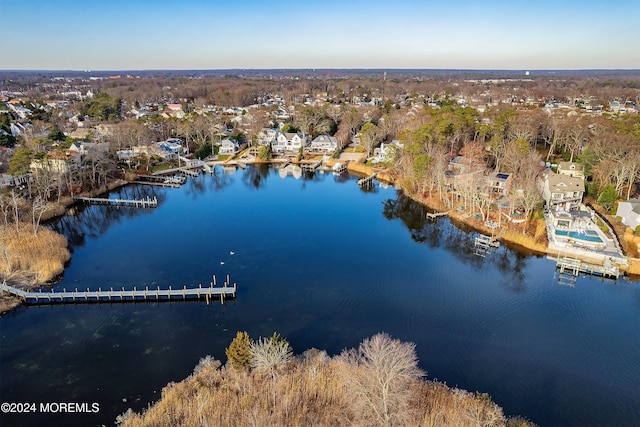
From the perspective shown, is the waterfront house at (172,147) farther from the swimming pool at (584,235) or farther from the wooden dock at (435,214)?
the swimming pool at (584,235)

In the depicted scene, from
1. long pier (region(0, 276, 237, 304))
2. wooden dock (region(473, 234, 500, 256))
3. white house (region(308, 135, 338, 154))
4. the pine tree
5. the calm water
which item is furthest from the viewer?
white house (region(308, 135, 338, 154))

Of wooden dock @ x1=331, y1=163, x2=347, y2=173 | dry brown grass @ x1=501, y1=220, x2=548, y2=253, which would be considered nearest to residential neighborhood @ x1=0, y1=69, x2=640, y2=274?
dry brown grass @ x1=501, y1=220, x2=548, y2=253

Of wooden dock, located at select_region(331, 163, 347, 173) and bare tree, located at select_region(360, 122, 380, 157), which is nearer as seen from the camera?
wooden dock, located at select_region(331, 163, 347, 173)

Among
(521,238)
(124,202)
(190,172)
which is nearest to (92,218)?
(124,202)

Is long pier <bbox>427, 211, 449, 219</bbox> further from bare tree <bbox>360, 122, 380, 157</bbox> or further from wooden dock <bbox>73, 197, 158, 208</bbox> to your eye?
wooden dock <bbox>73, 197, 158, 208</bbox>

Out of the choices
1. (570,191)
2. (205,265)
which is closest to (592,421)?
(205,265)

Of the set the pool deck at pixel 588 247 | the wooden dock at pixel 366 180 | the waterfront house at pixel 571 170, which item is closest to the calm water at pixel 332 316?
the pool deck at pixel 588 247

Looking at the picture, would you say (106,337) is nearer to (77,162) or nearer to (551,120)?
(77,162)
